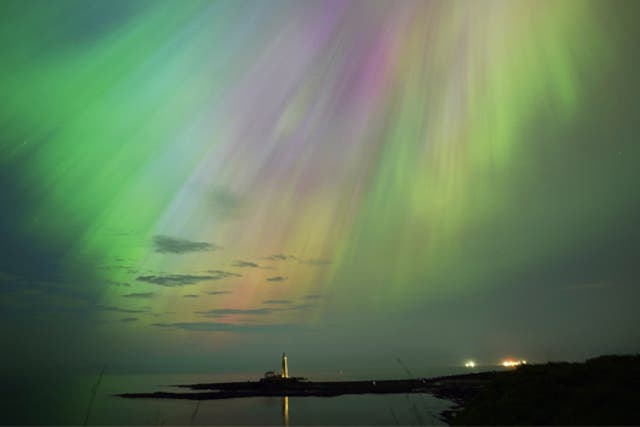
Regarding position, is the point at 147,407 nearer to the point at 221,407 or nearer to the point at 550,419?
the point at 221,407

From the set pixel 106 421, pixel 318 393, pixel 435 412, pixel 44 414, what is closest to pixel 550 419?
pixel 435 412

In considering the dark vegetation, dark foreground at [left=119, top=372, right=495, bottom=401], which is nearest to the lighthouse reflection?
dark foreground at [left=119, top=372, right=495, bottom=401]

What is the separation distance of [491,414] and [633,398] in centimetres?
589

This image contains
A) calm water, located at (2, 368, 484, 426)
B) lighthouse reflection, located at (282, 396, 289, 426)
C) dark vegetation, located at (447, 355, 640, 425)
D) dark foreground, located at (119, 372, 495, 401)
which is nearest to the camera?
dark vegetation, located at (447, 355, 640, 425)

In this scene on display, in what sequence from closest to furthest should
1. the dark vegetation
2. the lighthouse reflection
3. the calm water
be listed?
the dark vegetation → the lighthouse reflection → the calm water

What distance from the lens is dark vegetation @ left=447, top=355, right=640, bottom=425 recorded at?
1548 centimetres

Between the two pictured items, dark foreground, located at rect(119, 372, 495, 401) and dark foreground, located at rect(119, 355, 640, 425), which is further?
dark foreground, located at rect(119, 372, 495, 401)

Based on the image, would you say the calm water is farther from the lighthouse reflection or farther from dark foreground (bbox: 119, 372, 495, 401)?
dark foreground (bbox: 119, 372, 495, 401)

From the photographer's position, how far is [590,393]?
56.3 feet

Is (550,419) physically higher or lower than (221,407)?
lower

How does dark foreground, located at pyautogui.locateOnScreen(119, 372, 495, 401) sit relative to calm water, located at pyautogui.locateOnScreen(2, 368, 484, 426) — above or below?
above

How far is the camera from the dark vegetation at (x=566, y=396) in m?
15.5

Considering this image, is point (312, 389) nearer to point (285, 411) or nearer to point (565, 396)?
point (285, 411)

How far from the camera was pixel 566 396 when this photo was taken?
18438 mm
